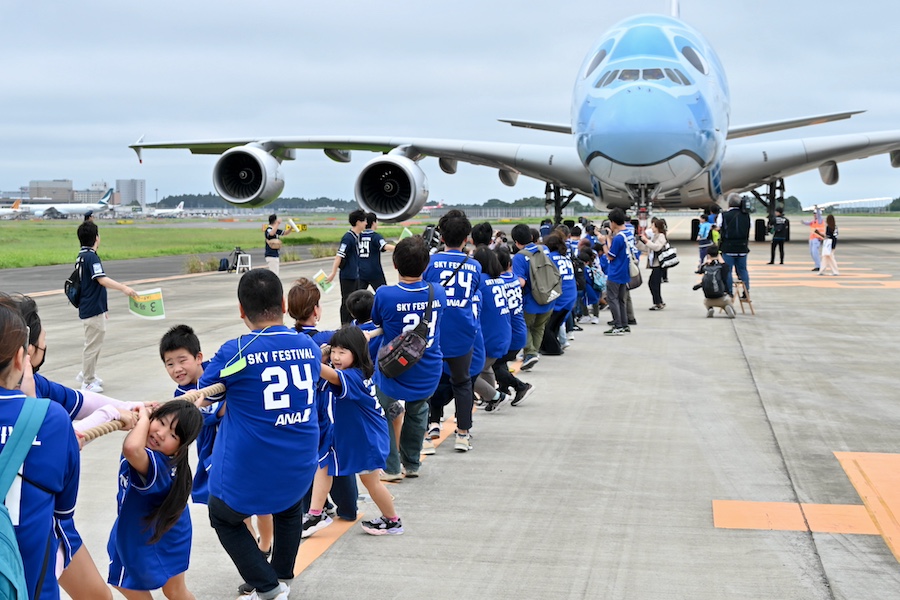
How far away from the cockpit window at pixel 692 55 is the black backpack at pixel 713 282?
26.9ft

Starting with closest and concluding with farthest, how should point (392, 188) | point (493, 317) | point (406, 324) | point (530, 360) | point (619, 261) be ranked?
1. point (406, 324)
2. point (493, 317)
3. point (530, 360)
4. point (619, 261)
5. point (392, 188)

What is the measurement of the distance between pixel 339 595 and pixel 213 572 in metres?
0.67

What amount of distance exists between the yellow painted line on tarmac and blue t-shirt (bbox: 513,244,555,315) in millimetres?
3569

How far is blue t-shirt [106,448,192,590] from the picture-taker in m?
3.29

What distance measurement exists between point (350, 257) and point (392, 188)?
9785mm

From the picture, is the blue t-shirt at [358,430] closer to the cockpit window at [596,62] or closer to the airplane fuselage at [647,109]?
the airplane fuselage at [647,109]

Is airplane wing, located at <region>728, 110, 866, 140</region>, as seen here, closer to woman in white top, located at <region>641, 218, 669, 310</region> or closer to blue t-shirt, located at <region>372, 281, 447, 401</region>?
woman in white top, located at <region>641, 218, 669, 310</region>

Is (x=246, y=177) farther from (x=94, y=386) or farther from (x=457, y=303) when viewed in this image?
Result: (x=457, y=303)

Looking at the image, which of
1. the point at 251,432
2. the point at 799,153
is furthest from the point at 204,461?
the point at 799,153

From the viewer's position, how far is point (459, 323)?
21.0 feet

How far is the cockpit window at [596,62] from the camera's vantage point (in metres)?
20.5

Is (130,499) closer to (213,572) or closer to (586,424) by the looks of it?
(213,572)

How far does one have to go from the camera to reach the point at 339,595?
414 centimetres

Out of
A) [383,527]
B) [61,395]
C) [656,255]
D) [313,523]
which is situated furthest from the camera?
[656,255]
